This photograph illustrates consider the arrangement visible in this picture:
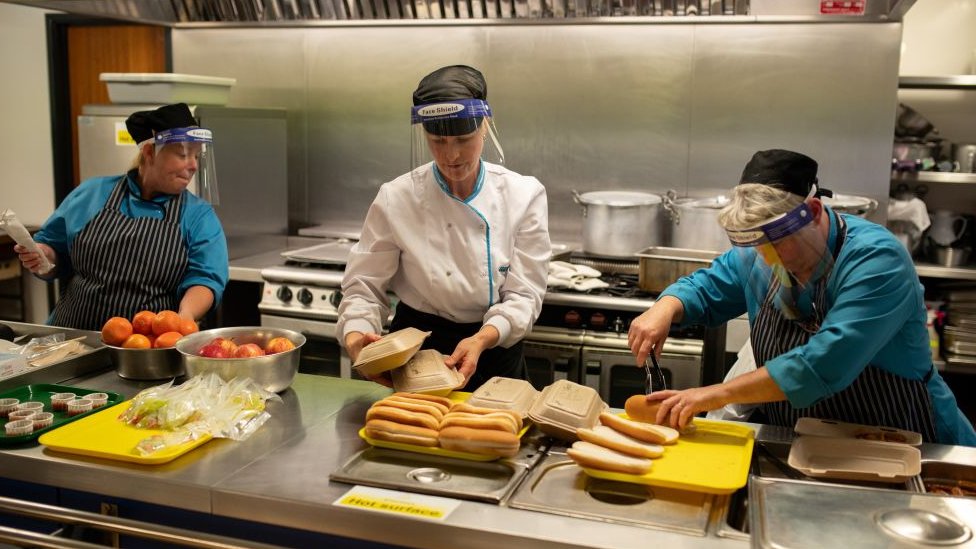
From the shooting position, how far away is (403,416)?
201 cm

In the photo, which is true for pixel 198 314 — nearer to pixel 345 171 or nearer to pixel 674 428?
pixel 674 428

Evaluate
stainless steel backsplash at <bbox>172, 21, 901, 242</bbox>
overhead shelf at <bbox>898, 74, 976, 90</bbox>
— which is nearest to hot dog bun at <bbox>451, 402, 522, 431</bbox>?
stainless steel backsplash at <bbox>172, 21, 901, 242</bbox>

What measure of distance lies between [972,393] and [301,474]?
4.24 m

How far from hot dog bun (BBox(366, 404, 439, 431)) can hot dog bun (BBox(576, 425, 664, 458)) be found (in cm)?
32

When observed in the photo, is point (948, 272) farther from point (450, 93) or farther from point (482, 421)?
point (482, 421)

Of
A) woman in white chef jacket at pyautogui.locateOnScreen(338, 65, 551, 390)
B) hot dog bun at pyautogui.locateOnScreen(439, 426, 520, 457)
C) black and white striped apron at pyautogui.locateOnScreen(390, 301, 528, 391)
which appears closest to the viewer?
hot dog bun at pyautogui.locateOnScreen(439, 426, 520, 457)

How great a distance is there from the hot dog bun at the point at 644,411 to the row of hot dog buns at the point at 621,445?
29mm

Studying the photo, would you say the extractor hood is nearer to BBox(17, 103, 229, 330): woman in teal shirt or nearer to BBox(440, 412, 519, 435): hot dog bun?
BBox(17, 103, 229, 330): woman in teal shirt

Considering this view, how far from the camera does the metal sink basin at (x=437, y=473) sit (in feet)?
5.94

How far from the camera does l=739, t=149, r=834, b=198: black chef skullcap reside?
200cm

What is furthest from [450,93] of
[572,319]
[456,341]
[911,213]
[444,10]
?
[911,213]

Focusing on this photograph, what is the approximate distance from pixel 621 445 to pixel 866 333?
608mm

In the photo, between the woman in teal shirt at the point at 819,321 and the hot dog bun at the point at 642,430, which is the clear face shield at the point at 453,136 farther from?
the hot dog bun at the point at 642,430

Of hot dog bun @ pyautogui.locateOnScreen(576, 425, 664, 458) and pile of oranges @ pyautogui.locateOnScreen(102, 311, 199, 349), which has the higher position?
pile of oranges @ pyautogui.locateOnScreen(102, 311, 199, 349)
